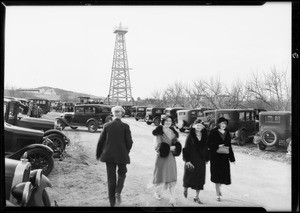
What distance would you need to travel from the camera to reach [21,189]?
359 cm

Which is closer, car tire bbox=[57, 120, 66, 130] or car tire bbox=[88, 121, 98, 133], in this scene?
car tire bbox=[88, 121, 98, 133]

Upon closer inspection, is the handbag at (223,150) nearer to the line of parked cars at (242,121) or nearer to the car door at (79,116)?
the line of parked cars at (242,121)

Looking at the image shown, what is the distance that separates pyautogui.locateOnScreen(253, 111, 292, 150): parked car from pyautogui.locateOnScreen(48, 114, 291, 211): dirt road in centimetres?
49

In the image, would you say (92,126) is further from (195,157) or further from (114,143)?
(195,157)

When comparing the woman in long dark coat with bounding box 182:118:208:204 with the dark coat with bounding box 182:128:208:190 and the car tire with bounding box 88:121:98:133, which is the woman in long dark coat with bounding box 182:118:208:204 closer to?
the dark coat with bounding box 182:128:208:190

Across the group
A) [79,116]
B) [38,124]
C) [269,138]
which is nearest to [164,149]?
[269,138]

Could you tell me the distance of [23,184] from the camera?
3.60 meters

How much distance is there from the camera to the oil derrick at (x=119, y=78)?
4.99 metres

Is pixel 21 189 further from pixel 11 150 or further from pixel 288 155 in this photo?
pixel 288 155

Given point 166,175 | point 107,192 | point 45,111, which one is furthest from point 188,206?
point 45,111

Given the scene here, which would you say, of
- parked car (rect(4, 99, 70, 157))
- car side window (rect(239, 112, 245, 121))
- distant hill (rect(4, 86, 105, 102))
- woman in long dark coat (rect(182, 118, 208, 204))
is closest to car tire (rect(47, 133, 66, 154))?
parked car (rect(4, 99, 70, 157))

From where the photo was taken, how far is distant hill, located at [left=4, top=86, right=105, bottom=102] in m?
4.85
